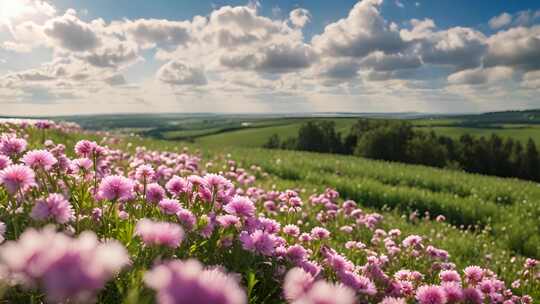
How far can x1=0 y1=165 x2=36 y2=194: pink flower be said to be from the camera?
2369 millimetres

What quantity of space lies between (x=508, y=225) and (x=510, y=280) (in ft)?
14.4

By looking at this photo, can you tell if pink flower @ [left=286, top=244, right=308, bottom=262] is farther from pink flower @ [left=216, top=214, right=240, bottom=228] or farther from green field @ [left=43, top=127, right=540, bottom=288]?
green field @ [left=43, top=127, right=540, bottom=288]

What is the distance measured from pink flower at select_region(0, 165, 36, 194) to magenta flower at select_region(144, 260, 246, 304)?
1.82 metres

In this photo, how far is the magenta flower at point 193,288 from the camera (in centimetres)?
87

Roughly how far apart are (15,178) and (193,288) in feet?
6.45

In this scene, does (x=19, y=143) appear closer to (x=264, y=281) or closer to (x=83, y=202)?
(x=83, y=202)

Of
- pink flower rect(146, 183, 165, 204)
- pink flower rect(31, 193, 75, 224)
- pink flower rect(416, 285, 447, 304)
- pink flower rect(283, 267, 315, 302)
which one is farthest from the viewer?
pink flower rect(146, 183, 165, 204)

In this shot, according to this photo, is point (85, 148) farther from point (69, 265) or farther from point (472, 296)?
point (472, 296)

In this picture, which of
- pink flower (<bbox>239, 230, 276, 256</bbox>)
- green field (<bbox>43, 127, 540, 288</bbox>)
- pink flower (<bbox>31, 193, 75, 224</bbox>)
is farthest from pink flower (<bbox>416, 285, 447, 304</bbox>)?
green field (<bbox>43, 127, 540, 288</bbox>)

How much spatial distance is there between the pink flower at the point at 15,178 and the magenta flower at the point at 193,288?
5.97ft

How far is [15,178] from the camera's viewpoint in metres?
2.39

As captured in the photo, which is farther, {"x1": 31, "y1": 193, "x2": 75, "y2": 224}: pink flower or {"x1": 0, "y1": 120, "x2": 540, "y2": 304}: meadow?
{"x1": 31, "y1": 193, "x2": 75, "y2": 224}: pink flower

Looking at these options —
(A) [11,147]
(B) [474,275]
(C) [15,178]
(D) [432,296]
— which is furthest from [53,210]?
(B) [474,275]

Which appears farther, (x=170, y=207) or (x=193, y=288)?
(x=170, y=207)
